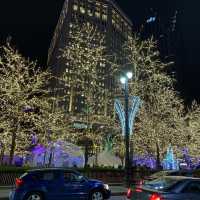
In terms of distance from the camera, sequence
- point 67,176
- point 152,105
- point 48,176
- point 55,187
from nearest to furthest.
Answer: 1. point 55,187
2. point 48,176
3. point 67,176
4. point 152,105

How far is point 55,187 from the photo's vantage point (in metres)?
14.0

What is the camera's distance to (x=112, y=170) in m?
27.6

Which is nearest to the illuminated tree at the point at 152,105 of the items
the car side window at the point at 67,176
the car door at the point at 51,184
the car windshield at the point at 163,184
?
the car side window at the point at 67,176

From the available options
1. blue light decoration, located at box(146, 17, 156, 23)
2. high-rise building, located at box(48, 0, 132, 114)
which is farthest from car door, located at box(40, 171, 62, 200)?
blue light decoration, located at box(146, 17, 156, 23)

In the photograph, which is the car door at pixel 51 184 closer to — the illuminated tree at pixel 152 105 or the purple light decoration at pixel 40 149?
the illuminated tree at pixel 152 105

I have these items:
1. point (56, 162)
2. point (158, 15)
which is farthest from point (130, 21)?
point (56, 162)

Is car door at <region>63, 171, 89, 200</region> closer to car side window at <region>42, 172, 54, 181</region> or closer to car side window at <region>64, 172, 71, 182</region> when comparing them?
car side window at <region>64, 172, 71, 182</region>

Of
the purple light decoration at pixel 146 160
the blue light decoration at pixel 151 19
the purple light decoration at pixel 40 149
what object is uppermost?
the blue light decoration at pixel 151 19

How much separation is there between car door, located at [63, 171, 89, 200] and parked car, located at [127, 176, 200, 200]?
4.50 meters

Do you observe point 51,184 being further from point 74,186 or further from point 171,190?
point 171,190

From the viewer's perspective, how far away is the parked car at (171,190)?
9344 mm

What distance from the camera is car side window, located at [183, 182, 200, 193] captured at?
9.72m

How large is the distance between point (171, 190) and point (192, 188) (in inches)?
28.2

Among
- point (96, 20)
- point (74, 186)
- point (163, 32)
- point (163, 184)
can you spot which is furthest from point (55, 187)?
point (96, 20)
